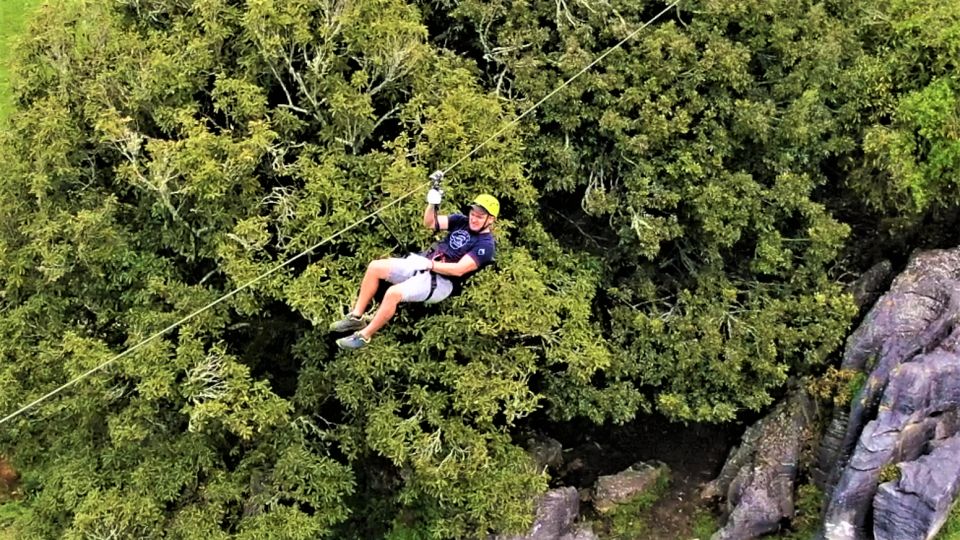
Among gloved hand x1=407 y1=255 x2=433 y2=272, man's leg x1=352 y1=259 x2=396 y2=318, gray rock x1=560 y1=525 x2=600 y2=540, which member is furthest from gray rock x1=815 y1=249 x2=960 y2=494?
man's leg x1=352 y1=259 x2=396 y2=318

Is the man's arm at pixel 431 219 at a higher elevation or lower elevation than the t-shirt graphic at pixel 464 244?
higher

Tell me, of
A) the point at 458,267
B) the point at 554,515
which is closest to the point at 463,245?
the point at 458,267

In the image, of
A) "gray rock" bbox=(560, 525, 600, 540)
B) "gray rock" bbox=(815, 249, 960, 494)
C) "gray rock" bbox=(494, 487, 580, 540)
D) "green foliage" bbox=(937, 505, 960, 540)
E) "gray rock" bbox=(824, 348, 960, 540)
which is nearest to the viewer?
"green foliage" bbox=(937, 505, 960, 540)

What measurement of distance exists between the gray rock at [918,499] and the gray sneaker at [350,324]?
6.21 m

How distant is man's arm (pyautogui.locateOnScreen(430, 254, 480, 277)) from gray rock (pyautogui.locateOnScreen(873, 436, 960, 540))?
18.2ft

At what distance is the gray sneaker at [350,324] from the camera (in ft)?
27.7

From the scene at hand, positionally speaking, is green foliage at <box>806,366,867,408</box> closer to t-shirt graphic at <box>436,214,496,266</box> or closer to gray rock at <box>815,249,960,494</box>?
gray rock at <box>815,249,960,494</box>

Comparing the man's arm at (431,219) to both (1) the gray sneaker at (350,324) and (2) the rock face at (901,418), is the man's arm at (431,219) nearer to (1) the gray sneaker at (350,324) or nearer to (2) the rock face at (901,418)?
(1) the gray sneaker at (350,324)

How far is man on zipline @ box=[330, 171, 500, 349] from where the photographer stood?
8.25m

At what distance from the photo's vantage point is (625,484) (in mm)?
12648

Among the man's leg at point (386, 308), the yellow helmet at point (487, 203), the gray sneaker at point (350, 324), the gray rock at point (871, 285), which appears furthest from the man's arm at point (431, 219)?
the gray rock at point (871, 285)

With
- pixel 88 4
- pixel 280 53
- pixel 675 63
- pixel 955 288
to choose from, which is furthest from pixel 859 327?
pixel 88 4

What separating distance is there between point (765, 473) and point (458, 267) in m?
5.75

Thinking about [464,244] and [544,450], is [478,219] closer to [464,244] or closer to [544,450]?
[464,244]
